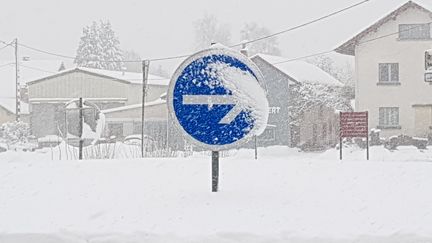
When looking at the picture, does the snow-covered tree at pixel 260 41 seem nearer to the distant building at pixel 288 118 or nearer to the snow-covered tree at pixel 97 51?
the snow-covered tree at pixel 97 51

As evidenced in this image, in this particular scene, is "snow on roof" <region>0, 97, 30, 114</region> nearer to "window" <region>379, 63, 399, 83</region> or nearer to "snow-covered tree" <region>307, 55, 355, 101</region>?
"snow-covered tree" <region>307, 55, 355, 101</region>

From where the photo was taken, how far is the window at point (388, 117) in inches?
Answer: 1507

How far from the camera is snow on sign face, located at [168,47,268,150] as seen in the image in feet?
A: 19.4

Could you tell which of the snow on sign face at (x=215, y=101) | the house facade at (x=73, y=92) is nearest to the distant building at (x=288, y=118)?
the house facade at (x=73, y=92)

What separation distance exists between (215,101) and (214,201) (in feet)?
2.97

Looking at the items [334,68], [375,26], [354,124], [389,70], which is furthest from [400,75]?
[334,68]

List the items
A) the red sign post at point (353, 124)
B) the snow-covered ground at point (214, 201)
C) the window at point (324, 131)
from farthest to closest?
the window at point (324, 131)
the red sign post at point (353, 124)
the snow-covered ground at point (214, 201)

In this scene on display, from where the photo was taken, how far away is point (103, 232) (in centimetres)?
489

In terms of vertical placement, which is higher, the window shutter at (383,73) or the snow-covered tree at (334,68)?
the snow-covered tree at (334,68)

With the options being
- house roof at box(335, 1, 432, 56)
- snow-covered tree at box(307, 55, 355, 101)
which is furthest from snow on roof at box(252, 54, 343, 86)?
snow-covered tree at box(307, 55, 355, 101)

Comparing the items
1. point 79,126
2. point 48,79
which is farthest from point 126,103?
point 79,126

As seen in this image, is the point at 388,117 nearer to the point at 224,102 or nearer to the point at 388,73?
the point at 388,73

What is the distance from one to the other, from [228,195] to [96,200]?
44.2 inches

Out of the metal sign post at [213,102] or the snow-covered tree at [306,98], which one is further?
the snow-covered tree at [306,98]
